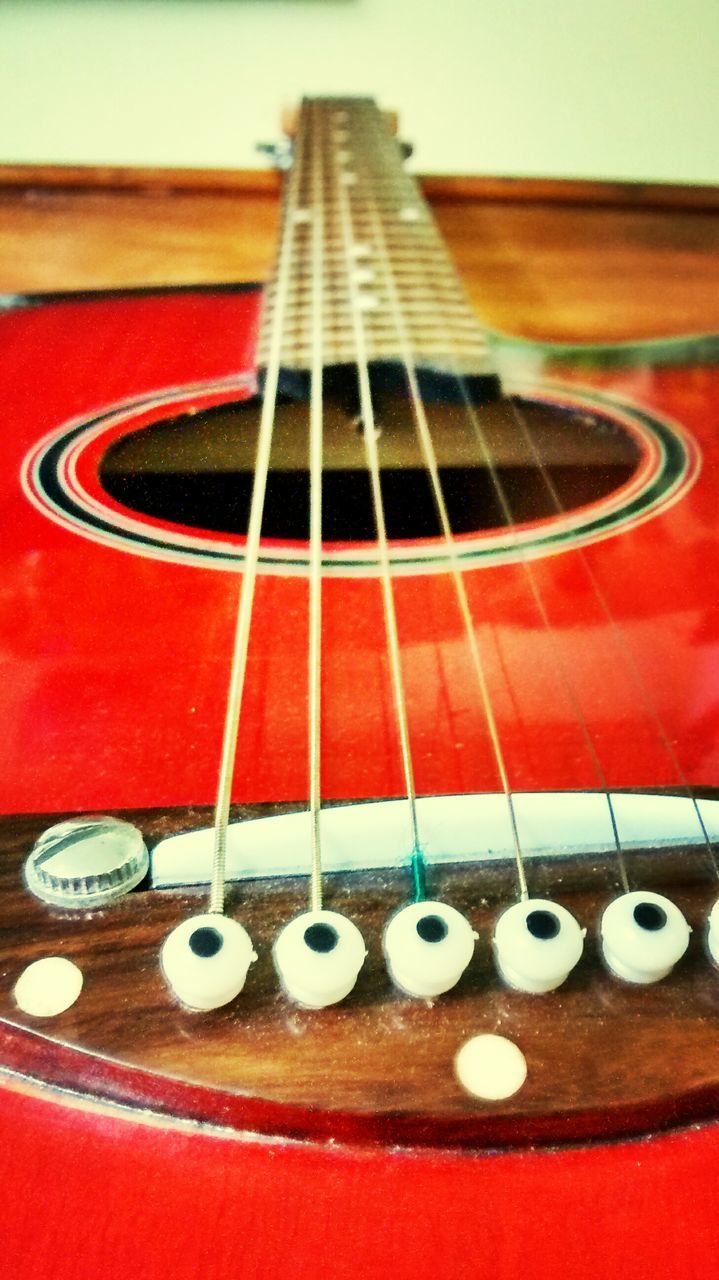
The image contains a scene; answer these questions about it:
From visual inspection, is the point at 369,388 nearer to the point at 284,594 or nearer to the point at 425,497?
the point at 425,497

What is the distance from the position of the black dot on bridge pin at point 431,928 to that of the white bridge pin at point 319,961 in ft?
0.06

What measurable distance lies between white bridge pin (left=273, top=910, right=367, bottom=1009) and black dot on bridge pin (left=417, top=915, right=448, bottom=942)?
2 centimetres

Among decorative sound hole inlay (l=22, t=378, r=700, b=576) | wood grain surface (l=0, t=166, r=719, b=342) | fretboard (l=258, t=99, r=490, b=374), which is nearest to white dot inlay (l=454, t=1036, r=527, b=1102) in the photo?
decorative sound hole inlay (l=22, t=378, r=700, b=576)

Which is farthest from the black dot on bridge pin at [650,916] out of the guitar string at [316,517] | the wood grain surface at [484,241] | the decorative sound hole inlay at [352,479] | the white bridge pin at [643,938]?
the wood grain surface at [484,241]

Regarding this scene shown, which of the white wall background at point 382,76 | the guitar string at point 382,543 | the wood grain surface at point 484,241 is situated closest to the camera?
the guitar string at point 382,543

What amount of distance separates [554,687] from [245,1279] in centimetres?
30

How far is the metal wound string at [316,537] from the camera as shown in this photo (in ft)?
1.10

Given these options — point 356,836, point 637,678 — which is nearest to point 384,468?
point 637,678

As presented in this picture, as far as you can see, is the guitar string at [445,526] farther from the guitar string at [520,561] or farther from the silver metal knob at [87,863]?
the silver metal knob at [87,863]

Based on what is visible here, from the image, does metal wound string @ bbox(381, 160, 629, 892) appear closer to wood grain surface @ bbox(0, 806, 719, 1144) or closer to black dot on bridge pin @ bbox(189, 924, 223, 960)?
wood grain surface @ bbox(0, 806, 719, 1144)

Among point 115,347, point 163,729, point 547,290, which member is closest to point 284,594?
point 163,729

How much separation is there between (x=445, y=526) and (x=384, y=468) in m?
0.15

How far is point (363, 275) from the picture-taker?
94 centimetres

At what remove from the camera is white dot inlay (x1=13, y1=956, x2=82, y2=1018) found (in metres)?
0.28
